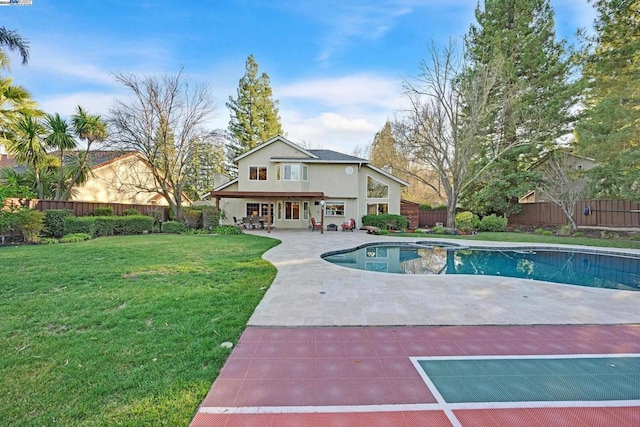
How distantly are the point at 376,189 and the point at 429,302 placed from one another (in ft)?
57.0

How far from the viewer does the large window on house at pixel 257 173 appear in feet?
69.8

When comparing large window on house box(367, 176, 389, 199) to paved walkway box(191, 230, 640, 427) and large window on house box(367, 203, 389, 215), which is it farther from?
paved walkway box(191, 230, 640, 427)

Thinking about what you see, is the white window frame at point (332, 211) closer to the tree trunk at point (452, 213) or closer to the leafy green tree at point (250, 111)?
the tree trunk at point (452, 213)

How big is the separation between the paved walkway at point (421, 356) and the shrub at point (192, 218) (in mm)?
15523

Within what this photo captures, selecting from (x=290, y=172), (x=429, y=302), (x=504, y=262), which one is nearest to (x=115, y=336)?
(x=429, y=302)

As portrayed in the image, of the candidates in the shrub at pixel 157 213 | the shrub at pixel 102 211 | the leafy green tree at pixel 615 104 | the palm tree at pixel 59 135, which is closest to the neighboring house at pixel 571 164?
the leafy green tree at pixel 615 104

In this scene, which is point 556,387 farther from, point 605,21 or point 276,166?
point 605,21

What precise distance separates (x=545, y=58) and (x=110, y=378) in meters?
29.7

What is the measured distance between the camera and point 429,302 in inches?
200

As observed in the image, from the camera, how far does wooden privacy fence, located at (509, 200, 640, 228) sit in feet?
54.3

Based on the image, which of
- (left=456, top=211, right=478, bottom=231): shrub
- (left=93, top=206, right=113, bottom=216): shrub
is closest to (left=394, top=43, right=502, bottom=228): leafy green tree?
(left=456, top=211, right=478, bottom=231): shrub

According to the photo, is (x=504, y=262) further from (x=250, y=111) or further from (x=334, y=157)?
(x=250, y=111)

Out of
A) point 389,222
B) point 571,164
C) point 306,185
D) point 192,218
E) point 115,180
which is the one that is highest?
point 571,164

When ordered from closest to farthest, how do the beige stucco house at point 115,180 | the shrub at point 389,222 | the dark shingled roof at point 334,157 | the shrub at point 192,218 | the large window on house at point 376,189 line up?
the shrub at point 192,218 < the beige stucco house at point 115,180 < the shrub at point 389,222 < the dark shingled roof at point 334,157 < the large window on house at point 376,189
